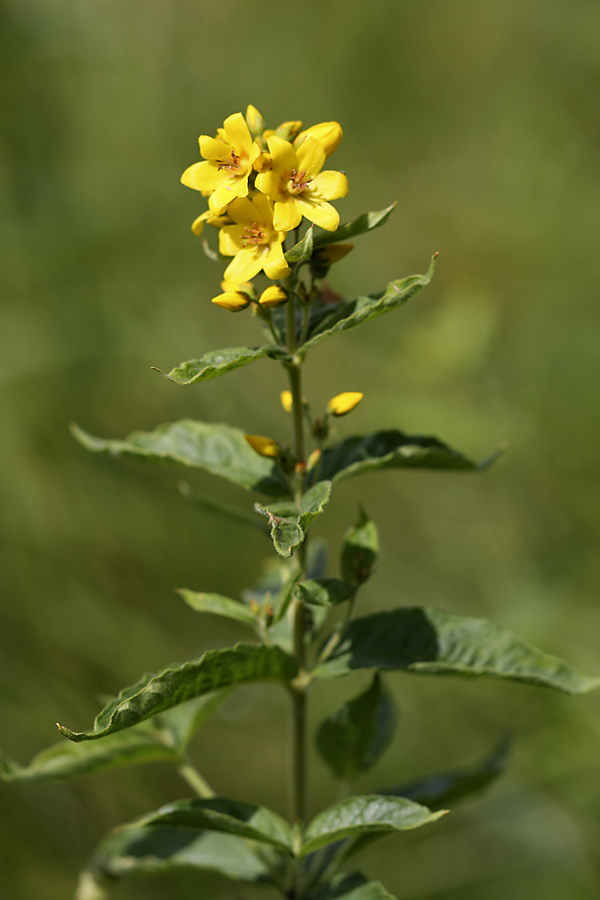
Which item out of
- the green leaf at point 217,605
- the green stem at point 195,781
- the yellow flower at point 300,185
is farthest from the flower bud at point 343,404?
the green stem at point 195,781

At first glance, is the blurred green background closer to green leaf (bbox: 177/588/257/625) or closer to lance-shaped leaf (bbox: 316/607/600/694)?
lance-shaped leaf (bbox: 316/607/600/694)

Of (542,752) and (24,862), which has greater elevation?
(542,752)

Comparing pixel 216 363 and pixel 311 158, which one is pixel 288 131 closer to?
pixel 311 158

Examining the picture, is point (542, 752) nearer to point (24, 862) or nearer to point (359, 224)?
point (24, 862)

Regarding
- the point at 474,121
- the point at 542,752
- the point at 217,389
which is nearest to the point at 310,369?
the point at 217,389

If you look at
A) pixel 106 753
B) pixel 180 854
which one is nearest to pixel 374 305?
pixel 106 753

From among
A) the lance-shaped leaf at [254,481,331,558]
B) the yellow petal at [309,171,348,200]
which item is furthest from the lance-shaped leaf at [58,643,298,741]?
the yellow petal at [309,171,348,200]
